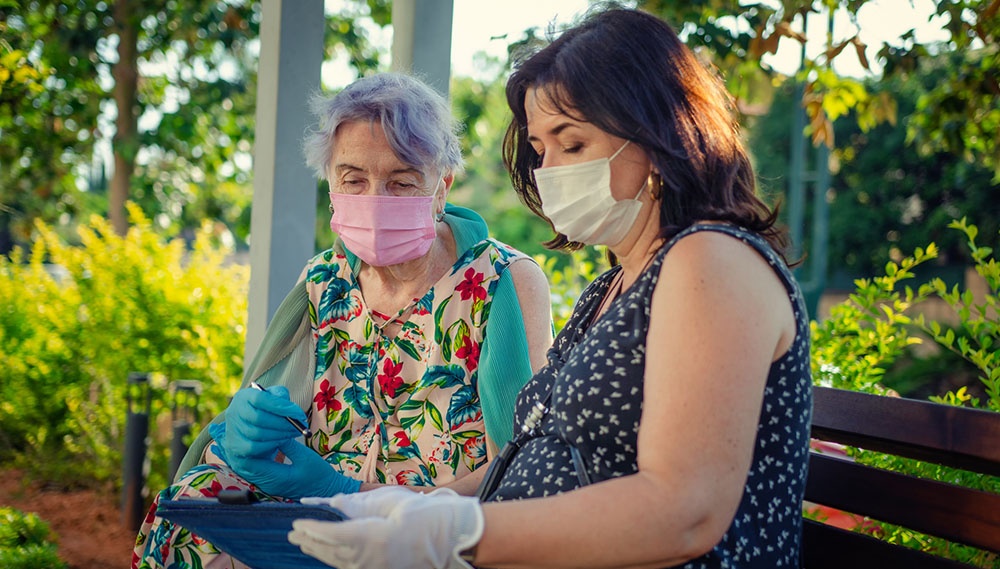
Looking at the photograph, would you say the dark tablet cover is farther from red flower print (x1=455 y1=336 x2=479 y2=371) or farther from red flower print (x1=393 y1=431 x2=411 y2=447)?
red flower print (x1=455 y1=336 x2=479 y2=371)

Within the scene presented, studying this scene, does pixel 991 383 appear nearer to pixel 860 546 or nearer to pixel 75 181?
pixel 860 546

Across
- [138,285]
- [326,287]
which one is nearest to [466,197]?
[138,285]

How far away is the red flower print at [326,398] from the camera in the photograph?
264cm

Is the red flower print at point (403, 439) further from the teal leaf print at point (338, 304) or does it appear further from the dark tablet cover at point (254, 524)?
the dark tablet cover at point (254, 524)

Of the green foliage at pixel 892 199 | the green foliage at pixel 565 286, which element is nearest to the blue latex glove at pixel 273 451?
the green foliage at pixel 565 286

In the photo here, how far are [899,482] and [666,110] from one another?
0.78m

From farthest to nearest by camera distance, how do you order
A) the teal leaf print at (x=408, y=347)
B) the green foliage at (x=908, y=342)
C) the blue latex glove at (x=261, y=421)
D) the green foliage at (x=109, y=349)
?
the green foliage at (x=109, y=349) < the teal leaf print at (x=408, y=347) < the green foliage at (x=908, y=342) < the blue latex glove at (x=261, y=421)

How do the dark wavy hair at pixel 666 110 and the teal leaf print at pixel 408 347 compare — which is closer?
the dark wavy hair at pixel 666 110

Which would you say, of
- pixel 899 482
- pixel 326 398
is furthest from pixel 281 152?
pixel 899 482

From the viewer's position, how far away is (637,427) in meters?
1.63

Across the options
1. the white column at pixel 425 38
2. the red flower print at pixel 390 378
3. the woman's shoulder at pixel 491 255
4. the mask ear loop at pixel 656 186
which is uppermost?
the white column at pixel 425 38

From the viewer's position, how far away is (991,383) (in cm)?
232

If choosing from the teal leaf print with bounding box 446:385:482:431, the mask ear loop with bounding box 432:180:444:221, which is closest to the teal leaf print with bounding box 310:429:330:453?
the teal leaf print with bounding box 446:385:482:431

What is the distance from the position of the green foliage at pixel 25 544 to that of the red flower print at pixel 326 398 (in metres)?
1.41
